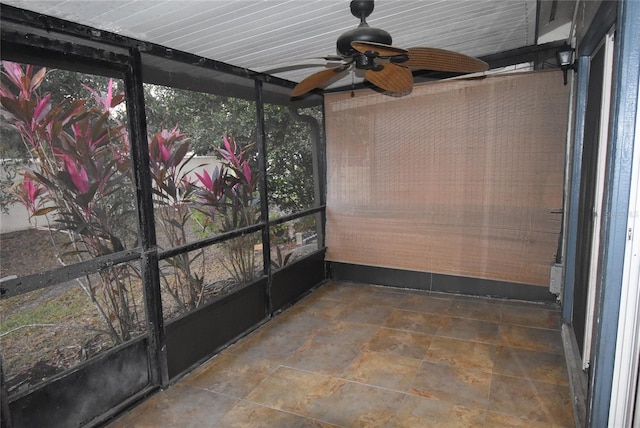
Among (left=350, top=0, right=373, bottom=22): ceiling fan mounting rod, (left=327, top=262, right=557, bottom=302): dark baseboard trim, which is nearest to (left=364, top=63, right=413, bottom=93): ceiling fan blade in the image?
(left=350, top=0, right=373, bottom=22): ceiling fan mounting rod

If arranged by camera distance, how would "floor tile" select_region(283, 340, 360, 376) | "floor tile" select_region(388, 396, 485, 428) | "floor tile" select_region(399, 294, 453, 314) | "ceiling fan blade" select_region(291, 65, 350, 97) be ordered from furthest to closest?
1. "floor tile" select_region(399, 294, 453, 314)
2. "floor tile" select_region(283, 340, 360, 376)
3. "floor tile" select_region(388, 396, 485, 428)
4. "ceiling fan blade" select_region(291, 65, 350, 97)

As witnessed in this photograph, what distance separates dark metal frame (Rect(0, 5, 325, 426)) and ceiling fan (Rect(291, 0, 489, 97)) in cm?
113

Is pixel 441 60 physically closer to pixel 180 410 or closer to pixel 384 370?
pixel 384 370

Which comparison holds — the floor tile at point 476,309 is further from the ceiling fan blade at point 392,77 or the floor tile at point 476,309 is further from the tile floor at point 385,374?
the ceiling fan blade at point 392,77

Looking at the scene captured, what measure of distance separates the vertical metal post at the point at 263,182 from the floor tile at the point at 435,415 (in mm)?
1675

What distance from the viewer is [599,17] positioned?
188cm

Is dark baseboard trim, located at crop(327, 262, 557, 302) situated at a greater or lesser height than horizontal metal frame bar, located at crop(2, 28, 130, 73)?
lesser

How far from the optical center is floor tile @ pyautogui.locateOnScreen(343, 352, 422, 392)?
250cm

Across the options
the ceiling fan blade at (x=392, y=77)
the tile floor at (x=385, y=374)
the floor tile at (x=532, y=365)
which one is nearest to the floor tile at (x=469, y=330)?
the tile floor at (x=385, y=374)

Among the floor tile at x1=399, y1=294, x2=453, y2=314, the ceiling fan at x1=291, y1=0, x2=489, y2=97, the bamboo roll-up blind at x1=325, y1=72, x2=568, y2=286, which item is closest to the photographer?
the ceiling fan at x1=291, y1=0, x2=489, y2=97

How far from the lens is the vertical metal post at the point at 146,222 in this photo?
7.55 ft

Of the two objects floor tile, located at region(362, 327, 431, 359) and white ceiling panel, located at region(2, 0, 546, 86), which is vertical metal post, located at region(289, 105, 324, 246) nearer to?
white ceiling panel, located at region(2, 0, 546, 86)

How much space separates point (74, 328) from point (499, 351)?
2.78 metres

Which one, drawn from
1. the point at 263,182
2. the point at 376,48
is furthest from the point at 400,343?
the point at 376,48
